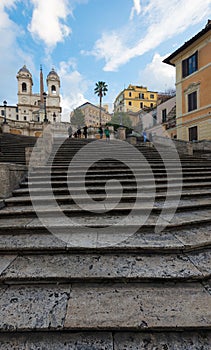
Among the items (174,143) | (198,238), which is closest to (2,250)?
(198,238)

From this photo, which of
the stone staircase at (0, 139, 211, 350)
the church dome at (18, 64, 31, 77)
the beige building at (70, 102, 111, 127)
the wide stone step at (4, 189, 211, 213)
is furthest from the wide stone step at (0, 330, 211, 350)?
the beige building at (70, 102, 111, 127)

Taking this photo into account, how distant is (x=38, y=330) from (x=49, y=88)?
7004 cm

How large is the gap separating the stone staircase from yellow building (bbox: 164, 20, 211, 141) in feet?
52.4

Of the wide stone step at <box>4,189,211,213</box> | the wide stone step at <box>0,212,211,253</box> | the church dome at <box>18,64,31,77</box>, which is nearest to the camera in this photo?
the wide stone step at <box>0,212,211,253</box>

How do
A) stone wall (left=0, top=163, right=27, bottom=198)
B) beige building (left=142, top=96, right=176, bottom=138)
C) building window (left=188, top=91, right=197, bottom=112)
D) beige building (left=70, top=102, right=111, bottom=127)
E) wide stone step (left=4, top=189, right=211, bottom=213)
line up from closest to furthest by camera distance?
wide stone step (left=4, top=189, right=211, bottom=213) → stone wall (left=0, top=163, right=27, bottom=198) → building window (left=188, top=91, right=197, bottom=112) → beige building (left=142, top=96, right=176, bottom=138) → beige building (left=70, top=102, right=111, bottom=127)

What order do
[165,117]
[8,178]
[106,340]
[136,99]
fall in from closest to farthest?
1. [106,340]
2. [8,178]
3. [165,117]
4. [136,99]

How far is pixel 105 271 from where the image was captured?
2.19 metres

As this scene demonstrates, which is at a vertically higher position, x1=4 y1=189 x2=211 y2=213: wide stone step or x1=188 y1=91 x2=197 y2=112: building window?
x1=188 y1=91 x2=197 y2=112: building window

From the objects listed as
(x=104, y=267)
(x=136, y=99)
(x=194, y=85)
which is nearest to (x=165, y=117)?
(x=194, y=85)

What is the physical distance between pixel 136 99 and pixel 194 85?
164ft

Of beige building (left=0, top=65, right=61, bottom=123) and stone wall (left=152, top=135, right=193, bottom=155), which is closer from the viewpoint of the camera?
stone wall (left=152, top=135, right=193, bottom=155)

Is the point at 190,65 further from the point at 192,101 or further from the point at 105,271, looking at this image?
the point at 105,271

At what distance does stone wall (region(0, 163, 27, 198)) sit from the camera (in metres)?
4.10

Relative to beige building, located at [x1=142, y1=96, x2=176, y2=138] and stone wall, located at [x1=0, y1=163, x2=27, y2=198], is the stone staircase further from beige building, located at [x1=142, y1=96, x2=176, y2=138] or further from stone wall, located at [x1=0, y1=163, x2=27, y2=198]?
beige building, located at [x1=142, y1=96, x2=176, y2=138]
